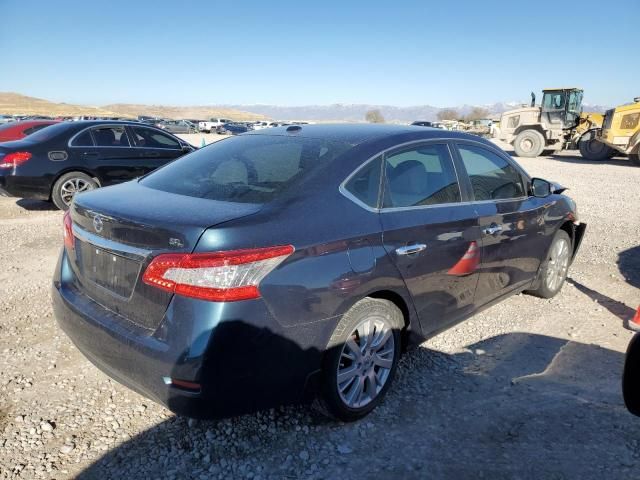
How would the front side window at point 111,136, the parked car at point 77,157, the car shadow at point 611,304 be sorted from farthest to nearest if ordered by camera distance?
the front side window at point 111,136 < the parked car at point 77,157 < the car shadow at point 611,304

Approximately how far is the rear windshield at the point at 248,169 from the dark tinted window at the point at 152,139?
569cm

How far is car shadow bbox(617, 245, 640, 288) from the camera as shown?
543 centimetres

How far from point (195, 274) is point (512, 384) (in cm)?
232

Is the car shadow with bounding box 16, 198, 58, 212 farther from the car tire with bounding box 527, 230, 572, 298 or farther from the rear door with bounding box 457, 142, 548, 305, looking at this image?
the car tire with bounding box 527, 230, 572, 298

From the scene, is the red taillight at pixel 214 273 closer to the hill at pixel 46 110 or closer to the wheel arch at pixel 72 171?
the wheel arch at pixel 72 171

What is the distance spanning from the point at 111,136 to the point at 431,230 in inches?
278

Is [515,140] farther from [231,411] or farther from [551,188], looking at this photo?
[231,411]

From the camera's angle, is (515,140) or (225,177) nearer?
(225,177)

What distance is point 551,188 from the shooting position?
4266mm

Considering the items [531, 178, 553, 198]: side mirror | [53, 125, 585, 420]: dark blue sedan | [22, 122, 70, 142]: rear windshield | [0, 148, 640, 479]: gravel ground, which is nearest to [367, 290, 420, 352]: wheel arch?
[53, 125, 585, 420]: dark blue sedan

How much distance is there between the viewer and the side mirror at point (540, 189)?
163 inches

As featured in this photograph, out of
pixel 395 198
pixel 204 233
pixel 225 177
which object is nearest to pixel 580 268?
pixel 395 198

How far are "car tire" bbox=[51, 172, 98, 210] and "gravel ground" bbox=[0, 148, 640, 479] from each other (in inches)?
160

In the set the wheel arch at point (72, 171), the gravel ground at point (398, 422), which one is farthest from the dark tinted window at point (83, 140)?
the gravel ground at point (398, 422)
